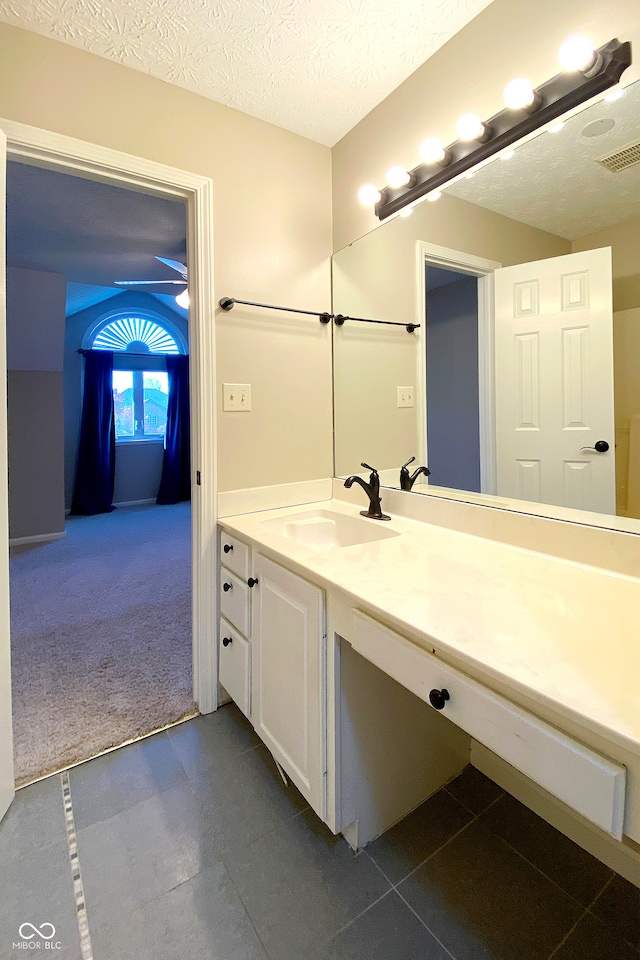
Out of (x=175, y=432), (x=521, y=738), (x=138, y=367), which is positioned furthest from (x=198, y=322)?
(x=138, y=367)

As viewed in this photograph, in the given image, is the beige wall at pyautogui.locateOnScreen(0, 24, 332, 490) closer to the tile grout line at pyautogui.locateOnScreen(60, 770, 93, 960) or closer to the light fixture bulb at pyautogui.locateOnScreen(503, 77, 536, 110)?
the light fixture bulb at pyautogui.locateOnScreen(503, 77, 536, 110)

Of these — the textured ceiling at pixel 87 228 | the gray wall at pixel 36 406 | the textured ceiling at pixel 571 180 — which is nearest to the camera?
the textured ceiling at pixel 571 180

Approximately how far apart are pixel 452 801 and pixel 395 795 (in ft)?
0.79

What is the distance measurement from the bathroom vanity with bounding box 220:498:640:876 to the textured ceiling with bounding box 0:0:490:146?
1575mm

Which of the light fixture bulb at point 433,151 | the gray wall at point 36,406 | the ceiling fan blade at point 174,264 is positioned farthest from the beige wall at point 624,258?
the gray wall at point 36,406

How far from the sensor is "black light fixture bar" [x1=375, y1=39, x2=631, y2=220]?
1.05 metres

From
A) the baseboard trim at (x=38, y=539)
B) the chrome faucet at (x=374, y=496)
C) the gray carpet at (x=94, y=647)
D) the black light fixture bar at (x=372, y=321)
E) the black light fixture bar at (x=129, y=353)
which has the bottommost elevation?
the gray carpet at (x=94, y=647)

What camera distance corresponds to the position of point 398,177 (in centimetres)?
158

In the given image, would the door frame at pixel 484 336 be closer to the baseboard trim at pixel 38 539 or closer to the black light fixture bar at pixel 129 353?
the baseboard trim at pixel 38 539

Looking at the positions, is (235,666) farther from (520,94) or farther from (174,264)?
(174,264)

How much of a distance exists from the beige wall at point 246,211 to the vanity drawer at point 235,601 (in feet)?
1.22

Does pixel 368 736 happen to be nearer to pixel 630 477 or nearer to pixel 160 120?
pixel 630 477

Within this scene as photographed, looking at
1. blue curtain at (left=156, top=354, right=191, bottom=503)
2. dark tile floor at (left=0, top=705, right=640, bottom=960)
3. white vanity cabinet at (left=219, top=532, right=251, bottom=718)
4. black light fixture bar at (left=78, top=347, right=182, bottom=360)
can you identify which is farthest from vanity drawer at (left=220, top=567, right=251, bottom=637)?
black light fixture bar at (left=78, top=347, right=182, bottom=360)

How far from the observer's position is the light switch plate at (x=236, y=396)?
67.6 inches
